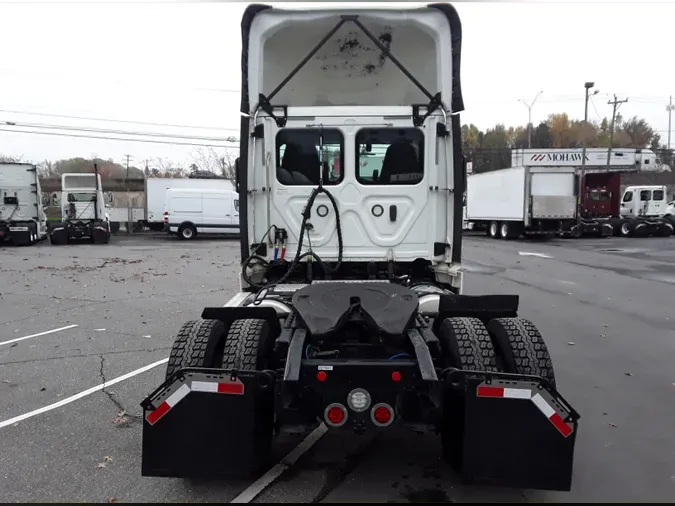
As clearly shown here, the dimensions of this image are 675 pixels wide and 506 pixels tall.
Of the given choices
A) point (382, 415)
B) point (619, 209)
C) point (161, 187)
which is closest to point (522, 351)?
point (382, 415)

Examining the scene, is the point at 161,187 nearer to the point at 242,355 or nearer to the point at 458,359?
the point at 242,355

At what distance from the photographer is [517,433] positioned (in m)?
3.11

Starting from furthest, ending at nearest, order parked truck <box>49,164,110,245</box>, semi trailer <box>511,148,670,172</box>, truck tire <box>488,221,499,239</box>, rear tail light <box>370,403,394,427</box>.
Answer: semi trailer <box>511,148,670,172</box>, truck tire <box>488,221,499,239</box>, parked truck <box>49,164,110,245</box>, rear tail light <box>370,403,394,427</box>

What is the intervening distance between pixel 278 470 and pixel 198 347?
3.46 ft

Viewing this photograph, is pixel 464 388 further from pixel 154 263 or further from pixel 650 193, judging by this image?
pixel 650 193

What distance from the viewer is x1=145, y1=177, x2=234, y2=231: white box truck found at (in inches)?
1189

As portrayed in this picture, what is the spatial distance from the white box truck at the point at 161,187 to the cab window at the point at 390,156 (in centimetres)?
2561

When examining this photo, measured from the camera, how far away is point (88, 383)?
18.4 feet

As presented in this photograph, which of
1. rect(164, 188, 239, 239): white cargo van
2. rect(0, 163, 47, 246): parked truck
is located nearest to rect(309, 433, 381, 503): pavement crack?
rect(0, 163, 47, 246): parked truck

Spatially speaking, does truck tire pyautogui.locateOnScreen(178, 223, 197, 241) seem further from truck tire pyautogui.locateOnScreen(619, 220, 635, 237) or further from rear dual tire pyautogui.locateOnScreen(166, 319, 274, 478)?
rear dual tire pyautogui.locateOnScreen(166, 319, 274, 478)

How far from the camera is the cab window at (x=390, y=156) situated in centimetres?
530

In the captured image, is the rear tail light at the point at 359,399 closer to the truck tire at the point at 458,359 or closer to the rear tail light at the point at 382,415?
the rear tail light at the point at 382,415

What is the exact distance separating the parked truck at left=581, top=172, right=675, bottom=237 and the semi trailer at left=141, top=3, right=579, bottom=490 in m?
26.0

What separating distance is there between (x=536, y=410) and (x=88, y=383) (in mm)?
4525
